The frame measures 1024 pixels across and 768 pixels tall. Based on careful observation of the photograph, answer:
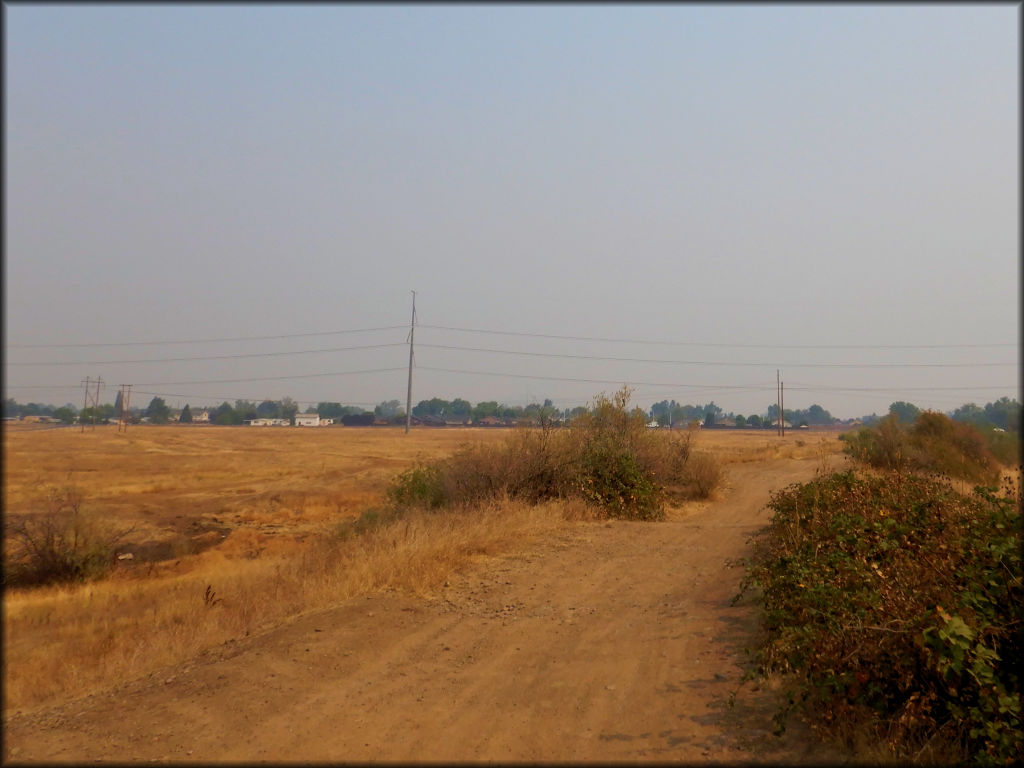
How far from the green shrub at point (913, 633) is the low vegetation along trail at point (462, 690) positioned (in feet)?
1.63

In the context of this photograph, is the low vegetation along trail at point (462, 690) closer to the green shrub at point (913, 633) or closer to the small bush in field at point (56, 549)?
the green shrub at point (913, 633)

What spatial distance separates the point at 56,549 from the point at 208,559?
3523 mm

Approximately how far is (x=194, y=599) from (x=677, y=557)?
805 cm

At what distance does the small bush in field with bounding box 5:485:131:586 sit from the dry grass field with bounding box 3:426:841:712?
1.44 feet

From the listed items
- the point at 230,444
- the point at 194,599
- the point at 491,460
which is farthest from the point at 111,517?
the point at 230,444

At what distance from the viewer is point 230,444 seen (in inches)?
2178

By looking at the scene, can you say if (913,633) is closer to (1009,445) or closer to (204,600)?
(1009,445)

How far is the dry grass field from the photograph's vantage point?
27.3ft

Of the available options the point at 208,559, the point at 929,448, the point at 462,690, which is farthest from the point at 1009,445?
the point at 929,448

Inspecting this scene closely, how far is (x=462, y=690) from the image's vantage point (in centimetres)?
582

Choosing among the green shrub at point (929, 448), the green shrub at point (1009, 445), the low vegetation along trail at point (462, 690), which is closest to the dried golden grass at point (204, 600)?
the low vegetation along trail at point (462, 690)

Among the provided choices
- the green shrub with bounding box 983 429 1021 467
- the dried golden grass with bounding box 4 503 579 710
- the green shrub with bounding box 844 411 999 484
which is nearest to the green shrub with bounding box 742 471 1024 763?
the green shrub with bounding box 983 429 1021 467

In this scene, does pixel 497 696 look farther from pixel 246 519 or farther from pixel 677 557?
pixel 246 519

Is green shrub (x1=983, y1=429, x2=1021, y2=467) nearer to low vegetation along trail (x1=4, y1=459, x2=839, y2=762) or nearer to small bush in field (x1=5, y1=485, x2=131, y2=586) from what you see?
low vegetation along trail (x1=4, y1=459, x2=839, y2=762)
